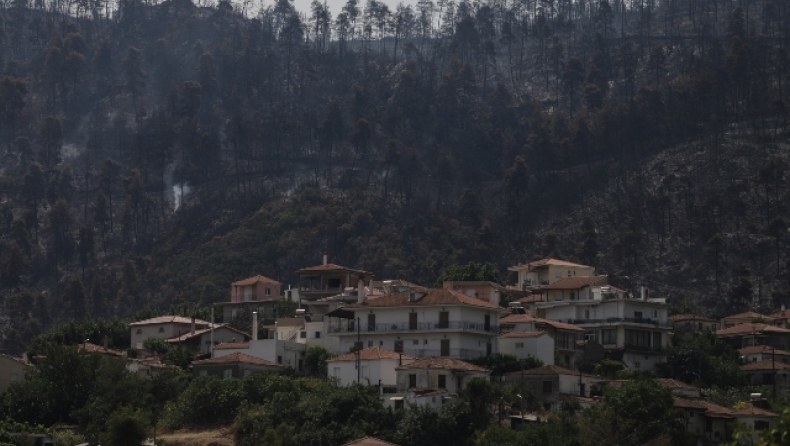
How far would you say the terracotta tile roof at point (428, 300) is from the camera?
302 feet

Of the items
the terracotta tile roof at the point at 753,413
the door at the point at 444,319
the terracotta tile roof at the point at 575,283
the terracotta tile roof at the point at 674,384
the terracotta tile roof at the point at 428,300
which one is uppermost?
the terracotta tile roof at the point at 575,283

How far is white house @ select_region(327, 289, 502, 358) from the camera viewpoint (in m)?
91.2

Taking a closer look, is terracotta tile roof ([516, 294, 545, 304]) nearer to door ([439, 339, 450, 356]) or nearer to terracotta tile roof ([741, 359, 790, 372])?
terracotta tile roof ([741, 359, 790, 372])

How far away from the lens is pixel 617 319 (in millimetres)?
101562

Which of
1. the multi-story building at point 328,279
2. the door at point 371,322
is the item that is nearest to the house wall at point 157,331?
the multi-story building at point 328,279

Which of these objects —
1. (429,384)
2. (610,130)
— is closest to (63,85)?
(610,130)

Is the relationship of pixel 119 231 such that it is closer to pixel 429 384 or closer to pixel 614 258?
pixel 614 258

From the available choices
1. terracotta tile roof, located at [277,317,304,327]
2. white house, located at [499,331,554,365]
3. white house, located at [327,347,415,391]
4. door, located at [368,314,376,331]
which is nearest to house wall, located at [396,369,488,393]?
white house, located at [327,347,415,391]

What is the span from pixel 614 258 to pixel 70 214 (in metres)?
57.8

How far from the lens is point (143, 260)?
530ft

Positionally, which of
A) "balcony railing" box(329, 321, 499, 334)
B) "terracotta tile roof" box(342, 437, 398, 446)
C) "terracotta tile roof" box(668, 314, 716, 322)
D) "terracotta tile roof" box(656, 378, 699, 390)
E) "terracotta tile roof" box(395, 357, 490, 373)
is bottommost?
"terracotta tile roof" box(342, 437, 398, 446)

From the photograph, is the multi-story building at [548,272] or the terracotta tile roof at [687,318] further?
the multi-story building at [548,272]

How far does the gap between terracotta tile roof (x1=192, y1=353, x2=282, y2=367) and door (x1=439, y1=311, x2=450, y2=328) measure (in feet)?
30.7

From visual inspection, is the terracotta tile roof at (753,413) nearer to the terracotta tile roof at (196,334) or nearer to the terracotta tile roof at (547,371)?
the terracotta tile roof at (547,371)
